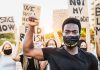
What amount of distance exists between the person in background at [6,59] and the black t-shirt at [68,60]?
3869mm

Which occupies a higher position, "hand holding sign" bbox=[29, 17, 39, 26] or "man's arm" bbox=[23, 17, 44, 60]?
"hand holding sign" bbox=[29, 17, 39, 26]

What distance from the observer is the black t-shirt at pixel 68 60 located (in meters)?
4.62

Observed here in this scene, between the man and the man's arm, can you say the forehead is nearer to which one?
the man

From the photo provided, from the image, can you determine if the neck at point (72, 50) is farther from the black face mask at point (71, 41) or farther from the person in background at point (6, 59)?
the person in background at point (6, 59)

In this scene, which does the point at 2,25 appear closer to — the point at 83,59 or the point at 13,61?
the point at 13,61

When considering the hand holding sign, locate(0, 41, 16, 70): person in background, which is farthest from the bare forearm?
locate(0, 41, 16, 70): person in background

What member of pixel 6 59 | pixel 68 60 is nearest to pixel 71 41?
pixel 68 60

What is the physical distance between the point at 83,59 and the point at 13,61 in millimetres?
4282

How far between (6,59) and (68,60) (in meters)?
4.18

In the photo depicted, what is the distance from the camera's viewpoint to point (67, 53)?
4.75m

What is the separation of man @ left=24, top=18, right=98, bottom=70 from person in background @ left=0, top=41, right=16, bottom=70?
3.83 m

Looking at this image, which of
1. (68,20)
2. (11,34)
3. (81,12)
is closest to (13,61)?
(11,34)

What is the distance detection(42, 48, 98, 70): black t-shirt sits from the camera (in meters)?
4.62

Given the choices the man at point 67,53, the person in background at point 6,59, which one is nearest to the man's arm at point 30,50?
the man at point 67,53
